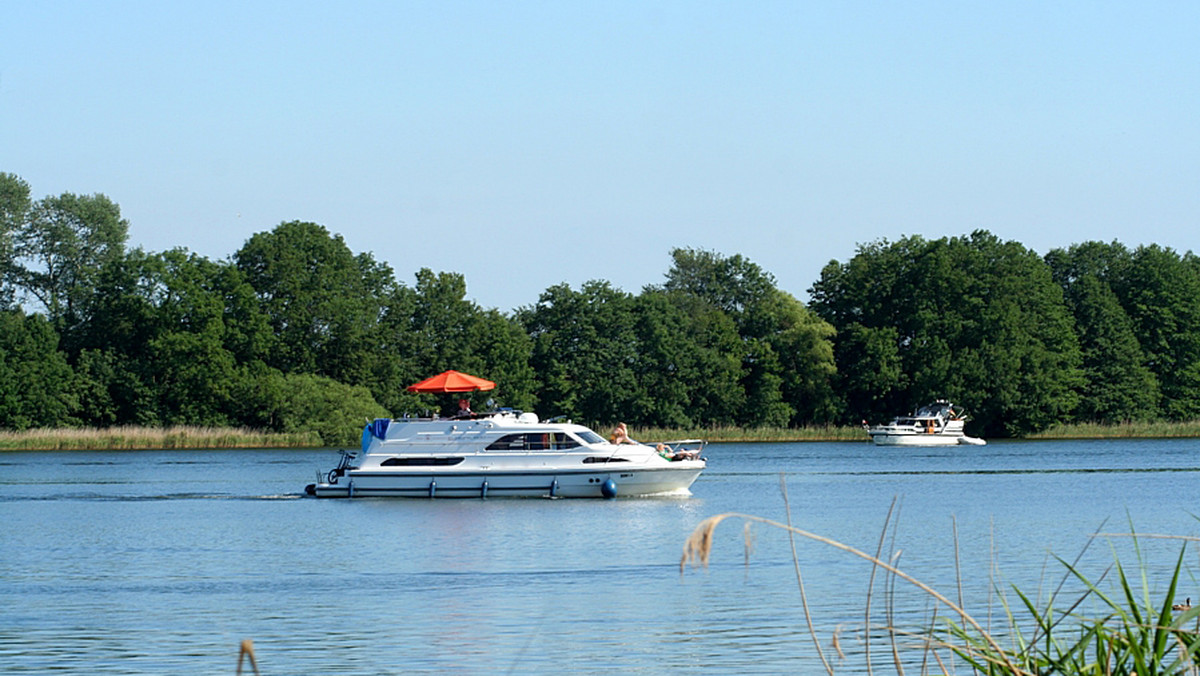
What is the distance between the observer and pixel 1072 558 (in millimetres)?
24859

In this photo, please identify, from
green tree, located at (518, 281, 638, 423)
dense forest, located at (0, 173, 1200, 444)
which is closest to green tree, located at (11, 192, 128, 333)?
dense forest, located at (0, 173, 1200, 444)

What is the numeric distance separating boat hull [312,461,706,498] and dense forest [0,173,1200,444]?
146 feet

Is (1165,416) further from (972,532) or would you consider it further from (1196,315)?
(972,532)

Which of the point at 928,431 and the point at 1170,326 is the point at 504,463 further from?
the point at 1170,326

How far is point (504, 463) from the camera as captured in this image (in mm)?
39344

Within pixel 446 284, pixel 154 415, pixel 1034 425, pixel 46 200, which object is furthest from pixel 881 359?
pixel 46 200

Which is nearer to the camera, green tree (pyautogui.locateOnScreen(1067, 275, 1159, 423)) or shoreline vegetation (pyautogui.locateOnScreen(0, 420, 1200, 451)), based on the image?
shoreline vegetation (pyautogui.locateOnScreen(0, 420, 1200, 451))

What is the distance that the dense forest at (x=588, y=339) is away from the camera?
87250 mm

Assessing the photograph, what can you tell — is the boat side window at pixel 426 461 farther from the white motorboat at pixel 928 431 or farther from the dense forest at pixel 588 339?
the white motorboat at pixel 928 431

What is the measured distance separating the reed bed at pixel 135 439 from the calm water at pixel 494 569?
27.1m

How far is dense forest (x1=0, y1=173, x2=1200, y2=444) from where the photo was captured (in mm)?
87250

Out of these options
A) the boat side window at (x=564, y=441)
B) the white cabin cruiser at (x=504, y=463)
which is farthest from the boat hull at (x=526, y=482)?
the boat side window at (x=564, y=441)

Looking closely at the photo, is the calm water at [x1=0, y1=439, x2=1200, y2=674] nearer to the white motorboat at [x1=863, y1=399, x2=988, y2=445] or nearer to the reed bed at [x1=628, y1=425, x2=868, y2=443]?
the white motorboat at [x1=863, y1=399, x2=988, y2=445]

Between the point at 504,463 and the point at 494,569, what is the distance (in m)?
14.6
